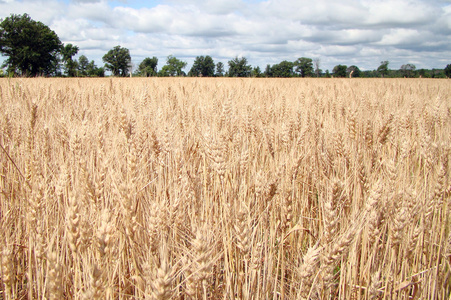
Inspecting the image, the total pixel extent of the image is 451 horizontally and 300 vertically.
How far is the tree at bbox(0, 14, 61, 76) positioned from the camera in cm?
4538

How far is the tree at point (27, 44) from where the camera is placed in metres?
45.4

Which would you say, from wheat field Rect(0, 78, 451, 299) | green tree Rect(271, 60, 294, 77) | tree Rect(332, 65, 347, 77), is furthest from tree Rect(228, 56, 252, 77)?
wheat field Rect(0, 78, 451, 299)

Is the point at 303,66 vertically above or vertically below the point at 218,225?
above

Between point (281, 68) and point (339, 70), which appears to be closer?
point (339, 70)

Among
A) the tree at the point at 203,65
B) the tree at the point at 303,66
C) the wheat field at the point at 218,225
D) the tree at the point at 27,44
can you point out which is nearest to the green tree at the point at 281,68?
the tree at the point at 303,66

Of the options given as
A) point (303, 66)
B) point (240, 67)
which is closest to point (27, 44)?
point (240, 67)

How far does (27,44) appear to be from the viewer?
4694 centimetres

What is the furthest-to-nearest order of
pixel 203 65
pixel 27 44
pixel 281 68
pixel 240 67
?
pixel 203 65
pixel 281 68
pixel 240 67
pixel 27 44

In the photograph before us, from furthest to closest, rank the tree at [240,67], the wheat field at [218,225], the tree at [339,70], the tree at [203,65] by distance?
the tree at [203,65], the tree at [339,70], the tree at [240,67], the wheat field at [218,225]

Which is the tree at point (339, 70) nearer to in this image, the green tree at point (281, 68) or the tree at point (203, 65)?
the green tree at point (281, 68)

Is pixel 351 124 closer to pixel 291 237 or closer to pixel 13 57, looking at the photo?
pixel 291 237

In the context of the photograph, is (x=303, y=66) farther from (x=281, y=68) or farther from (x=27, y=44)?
(x=27, y=44)

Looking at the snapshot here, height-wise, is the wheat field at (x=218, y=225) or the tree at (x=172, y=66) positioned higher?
the tree at (x=172, y=66)

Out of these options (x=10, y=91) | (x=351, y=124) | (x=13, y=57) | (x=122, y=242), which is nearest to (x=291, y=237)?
Result: (x=122, y=242)
